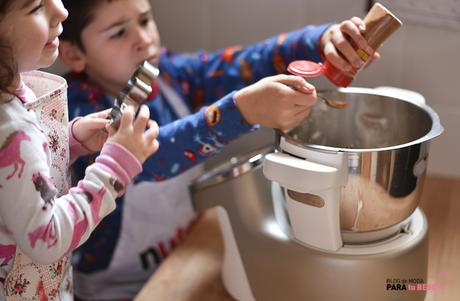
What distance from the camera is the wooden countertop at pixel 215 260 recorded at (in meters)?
0.87

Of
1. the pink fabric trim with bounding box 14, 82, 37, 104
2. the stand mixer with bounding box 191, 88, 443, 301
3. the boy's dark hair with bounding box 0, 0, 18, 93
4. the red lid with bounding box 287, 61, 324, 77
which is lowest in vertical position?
the stand mixer with bounding box 191, 88, 443, 301

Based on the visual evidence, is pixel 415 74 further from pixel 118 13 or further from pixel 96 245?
pixel 96 245

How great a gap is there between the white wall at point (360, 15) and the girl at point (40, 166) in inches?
20.7

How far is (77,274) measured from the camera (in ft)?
3.66

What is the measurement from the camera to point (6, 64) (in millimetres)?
580

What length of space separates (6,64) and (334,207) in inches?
14.6

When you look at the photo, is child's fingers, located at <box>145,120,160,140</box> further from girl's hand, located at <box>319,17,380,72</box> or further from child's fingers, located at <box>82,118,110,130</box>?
girl's hand, located at <box>319,17,380,72</box>

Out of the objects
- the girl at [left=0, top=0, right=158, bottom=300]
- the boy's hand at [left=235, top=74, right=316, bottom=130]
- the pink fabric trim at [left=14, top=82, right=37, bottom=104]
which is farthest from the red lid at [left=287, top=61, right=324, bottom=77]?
the pink fabric trim at [left=14, top=82, right=37, bottom=104]

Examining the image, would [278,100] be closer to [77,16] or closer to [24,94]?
[24,94]

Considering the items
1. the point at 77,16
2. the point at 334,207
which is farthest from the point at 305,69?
the point at 77,16

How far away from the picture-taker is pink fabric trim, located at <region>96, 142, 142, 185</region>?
0.61 meters

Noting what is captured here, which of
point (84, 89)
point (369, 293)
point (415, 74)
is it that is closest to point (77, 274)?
point (84, 89)

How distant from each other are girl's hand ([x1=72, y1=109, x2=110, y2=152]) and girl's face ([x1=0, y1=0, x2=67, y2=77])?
94 mm

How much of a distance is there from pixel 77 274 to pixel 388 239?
587 millimetres
